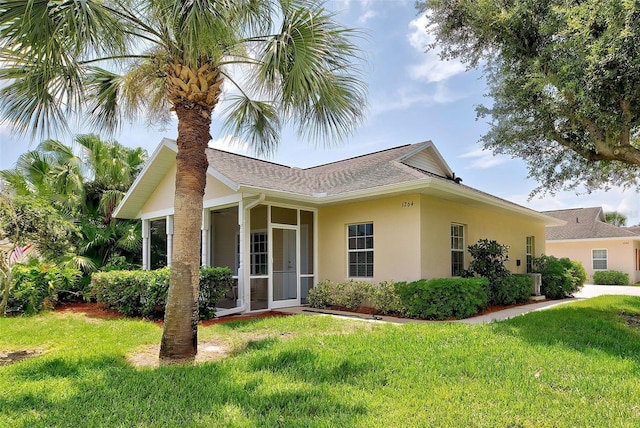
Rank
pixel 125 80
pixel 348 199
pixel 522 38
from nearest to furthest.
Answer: pixel 125 80 < pixel 522 38 < pixel 348 199

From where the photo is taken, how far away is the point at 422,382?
15.8 ft

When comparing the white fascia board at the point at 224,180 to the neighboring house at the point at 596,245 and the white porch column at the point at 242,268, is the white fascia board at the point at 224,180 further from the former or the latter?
the neighboring house at the point at 596,245

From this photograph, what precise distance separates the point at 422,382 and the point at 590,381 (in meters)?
1.94

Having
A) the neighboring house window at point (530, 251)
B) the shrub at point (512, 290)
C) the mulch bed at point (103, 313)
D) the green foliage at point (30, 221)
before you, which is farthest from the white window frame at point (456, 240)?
the green foliage at point (30, 221)

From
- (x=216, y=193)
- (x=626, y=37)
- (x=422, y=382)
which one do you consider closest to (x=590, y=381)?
(x=422, y=382)

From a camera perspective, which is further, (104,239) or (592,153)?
(104,239)

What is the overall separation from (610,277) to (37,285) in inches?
1131

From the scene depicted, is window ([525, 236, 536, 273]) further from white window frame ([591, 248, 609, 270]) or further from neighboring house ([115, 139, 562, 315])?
white window frame ([591, 248, 609, 270])

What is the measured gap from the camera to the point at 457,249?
12.7 meters

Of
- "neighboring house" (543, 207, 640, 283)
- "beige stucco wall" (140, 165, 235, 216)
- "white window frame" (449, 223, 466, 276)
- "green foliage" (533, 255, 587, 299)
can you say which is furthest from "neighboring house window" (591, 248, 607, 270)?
"beige stucco wall" (140, 165, 235, 216)

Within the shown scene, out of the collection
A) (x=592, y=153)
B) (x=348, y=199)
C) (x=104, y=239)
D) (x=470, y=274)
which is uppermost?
(x=592, y=153)

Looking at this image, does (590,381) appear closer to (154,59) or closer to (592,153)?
(592,153)

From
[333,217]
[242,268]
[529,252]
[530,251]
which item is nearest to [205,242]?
[242,268]

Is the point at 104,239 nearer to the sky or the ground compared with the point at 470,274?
nearer to the sky
